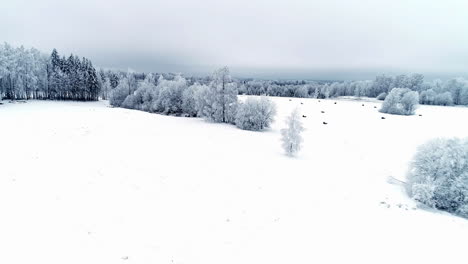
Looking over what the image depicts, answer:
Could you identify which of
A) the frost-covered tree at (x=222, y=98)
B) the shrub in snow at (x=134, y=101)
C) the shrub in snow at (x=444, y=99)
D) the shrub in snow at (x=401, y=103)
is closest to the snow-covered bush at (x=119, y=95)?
the shrub in snow at (x=134, y=101)

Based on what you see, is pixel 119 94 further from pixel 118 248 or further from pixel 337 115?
pixel 118 248

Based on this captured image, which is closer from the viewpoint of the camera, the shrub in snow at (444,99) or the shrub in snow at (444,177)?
the shrub in snow at (444,177)

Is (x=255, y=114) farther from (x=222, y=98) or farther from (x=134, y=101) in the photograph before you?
(x=134, y=101)

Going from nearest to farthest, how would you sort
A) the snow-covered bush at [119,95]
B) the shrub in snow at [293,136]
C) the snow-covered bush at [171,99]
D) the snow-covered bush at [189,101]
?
the shrub in snow at [293,136], the snow-covered bush at [189,101], the snow-covered bush at [171,99], the snow-covered bush at [119,95]

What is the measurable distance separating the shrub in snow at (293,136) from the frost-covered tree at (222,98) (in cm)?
2152

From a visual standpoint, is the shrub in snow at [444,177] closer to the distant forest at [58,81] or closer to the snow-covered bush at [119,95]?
the distant forest at [58,81]

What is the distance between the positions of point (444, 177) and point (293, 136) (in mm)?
15717

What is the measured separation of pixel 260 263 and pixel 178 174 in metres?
12.1

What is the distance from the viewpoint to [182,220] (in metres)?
14.3

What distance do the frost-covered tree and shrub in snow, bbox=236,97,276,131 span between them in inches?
130

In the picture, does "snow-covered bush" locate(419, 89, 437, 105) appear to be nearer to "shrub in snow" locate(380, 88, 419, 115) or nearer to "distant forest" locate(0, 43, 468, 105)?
"distant forest" locate(0, 43, 468, 105)

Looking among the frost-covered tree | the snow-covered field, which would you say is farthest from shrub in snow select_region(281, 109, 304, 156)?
the frost-covered tree

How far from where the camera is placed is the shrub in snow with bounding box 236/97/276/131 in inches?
1918

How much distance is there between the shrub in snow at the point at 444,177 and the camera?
19156 millimetres
